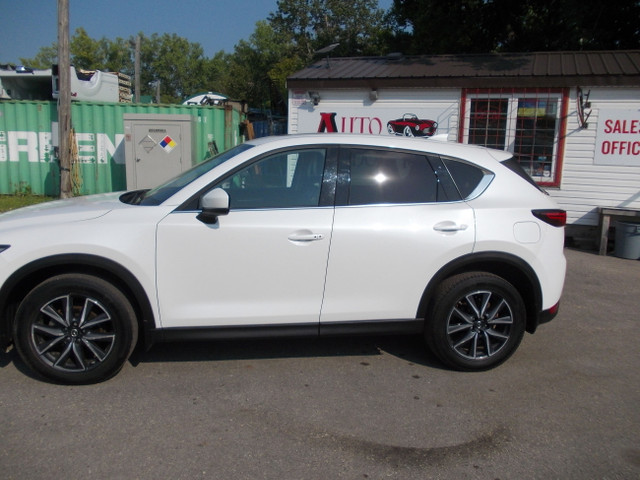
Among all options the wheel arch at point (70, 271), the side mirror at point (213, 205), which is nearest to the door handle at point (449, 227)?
the side mirror at point (213, 205)

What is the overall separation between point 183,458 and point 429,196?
2454 mm

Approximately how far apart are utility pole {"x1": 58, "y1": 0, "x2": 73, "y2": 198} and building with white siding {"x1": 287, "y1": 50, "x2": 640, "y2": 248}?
4.52 meters

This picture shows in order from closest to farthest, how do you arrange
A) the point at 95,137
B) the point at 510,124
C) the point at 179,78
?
the point at 510,124, the point at 95,137, the point at 179,78

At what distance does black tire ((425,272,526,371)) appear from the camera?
4102mm

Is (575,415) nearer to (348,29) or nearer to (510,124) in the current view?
(510,124)

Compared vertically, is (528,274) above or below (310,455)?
above

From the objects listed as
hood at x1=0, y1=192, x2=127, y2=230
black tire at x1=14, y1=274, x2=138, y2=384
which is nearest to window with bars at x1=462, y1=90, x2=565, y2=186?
hood at x1=0, y1=192, x2=127, y2=230

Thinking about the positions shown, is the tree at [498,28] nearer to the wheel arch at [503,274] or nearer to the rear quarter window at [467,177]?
the rear quarter window at [467,177]

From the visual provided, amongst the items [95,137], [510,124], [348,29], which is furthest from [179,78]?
[510,124]

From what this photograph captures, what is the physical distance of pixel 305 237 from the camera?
3893 millimetres

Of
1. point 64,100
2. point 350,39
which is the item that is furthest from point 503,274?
point 350,39

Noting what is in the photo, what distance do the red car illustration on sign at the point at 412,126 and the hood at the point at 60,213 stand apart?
269 inches

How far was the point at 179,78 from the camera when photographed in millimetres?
67875

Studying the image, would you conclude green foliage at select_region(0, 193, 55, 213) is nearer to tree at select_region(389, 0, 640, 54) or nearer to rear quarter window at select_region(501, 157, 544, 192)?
rear quarter window at select_region(501, 157, 544, 192)
